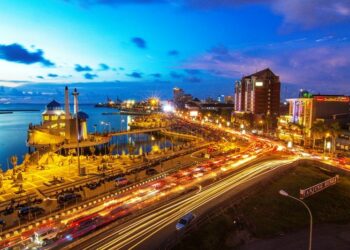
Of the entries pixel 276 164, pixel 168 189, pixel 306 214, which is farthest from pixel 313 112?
pixel 168 189

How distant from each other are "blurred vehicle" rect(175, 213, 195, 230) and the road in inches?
30.4

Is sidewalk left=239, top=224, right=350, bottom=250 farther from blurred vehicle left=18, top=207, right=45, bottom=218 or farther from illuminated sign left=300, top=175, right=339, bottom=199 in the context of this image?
blurred vehicle left=18, top=207, right=45, bottom=218

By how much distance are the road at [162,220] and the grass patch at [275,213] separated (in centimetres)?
245

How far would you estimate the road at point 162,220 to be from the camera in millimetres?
30344

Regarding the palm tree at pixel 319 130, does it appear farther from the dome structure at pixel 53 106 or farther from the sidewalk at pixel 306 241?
the dome structure at pixel 53 106

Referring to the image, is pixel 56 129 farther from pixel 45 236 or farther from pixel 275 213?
pixel 275 213

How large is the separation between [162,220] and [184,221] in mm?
3061

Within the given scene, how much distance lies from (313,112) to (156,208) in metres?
79.1

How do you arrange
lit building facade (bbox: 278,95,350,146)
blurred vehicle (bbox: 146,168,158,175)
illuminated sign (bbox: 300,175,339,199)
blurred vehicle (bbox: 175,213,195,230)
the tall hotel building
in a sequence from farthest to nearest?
the tall hotel building
lit building facade (bbox: 278,95,350,146)
blurred vehicle (bbox: 146,168,158,175)
illuminated sign (bbox: 300,175,339,199)
blurred vehicle (bbox: 175,213,195,230)

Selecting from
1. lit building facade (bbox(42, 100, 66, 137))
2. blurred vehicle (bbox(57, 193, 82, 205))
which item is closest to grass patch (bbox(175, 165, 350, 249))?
blurred vehicle (bbox(57, 193, 82, 205))

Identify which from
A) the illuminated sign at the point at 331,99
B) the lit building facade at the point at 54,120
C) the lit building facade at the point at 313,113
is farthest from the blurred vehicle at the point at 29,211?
the illuminated sign at the point at 331,99

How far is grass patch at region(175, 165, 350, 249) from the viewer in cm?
3553

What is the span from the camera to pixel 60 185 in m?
51.2

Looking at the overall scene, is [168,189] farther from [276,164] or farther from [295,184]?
[276,164]
